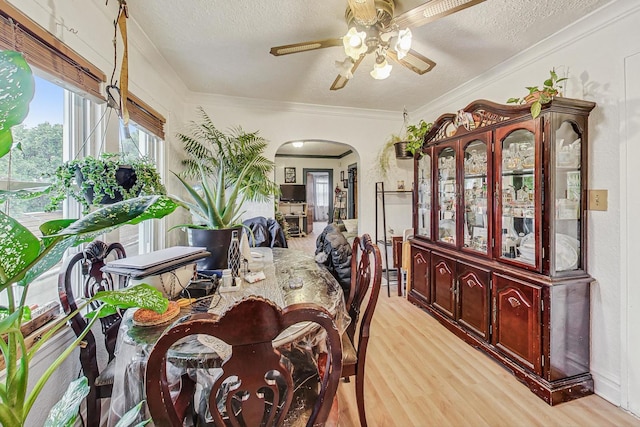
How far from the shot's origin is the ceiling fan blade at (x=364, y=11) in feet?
4.40

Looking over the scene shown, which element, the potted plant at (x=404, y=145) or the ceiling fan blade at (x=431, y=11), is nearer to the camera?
the ceiling fan blade at (x=431, y=11)

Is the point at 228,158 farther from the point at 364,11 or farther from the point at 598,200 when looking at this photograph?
the point at 598,200

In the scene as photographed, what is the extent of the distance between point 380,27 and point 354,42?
0.23m

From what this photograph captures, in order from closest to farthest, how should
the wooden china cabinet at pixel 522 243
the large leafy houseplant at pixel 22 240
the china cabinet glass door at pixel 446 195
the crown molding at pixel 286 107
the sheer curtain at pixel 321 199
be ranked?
the large leafy houseplant at pixel 22 240 < the wooden china cabinet at pixel 522 243 < the china cabinet glass door at pixel 446 195 < the crown molding at pixel 286 107 < the sheer curtain at pixel 321 199

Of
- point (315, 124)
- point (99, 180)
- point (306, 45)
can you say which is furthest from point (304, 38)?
point (99, 180)

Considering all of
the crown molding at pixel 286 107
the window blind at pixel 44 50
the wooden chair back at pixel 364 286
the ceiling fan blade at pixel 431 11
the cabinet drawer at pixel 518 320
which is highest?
the crown molding at pixel 286 107

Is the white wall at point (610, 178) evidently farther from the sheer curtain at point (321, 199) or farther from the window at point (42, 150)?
the sheer curtain at point (321, 199)

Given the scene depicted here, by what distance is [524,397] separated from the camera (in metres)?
1.72

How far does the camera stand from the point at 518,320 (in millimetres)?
1879

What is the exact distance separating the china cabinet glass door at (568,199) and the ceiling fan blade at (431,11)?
1.11 m

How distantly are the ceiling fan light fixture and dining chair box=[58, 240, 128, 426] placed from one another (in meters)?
1.71

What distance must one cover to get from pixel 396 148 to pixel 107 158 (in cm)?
314

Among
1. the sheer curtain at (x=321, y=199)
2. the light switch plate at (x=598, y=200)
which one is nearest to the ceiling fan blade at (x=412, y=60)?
the light switch plate at (x=598, y=200)

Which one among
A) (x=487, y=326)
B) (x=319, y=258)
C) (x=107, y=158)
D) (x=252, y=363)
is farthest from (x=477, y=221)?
(x=107, y=158)
